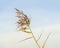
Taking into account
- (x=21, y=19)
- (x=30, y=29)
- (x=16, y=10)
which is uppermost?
(x=16, y=10)

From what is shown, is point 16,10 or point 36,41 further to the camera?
point 16,10

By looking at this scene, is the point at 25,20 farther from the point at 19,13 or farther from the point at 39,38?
the point at 39,38

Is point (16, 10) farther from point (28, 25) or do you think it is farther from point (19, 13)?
point (28, 25)

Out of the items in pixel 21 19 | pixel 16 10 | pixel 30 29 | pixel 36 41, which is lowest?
pixel 36 41

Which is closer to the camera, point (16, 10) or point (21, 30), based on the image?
point (21, 30)

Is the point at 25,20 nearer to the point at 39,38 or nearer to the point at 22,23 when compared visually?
the point at 22,23

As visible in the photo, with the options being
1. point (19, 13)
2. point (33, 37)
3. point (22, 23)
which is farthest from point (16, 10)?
point (33, 37)

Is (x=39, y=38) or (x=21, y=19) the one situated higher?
(x=21, y=19)

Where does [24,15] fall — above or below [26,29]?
above

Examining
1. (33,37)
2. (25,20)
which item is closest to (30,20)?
(25,20)
